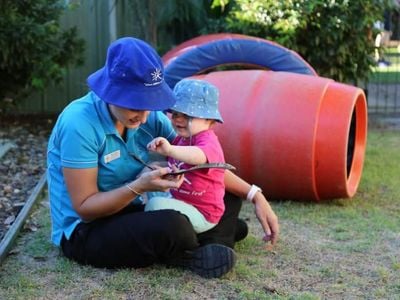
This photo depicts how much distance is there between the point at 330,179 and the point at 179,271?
1.78m

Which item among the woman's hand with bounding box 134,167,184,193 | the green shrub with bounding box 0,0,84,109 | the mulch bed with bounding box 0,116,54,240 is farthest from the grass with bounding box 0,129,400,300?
the green shrub with bounding box 0,0,84,109

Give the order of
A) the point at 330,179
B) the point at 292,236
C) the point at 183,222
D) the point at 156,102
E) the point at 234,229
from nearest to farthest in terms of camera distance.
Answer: the point at 156,102 < the point at 183,222 < the point at 234,229 < the point at 292,236 < the point at 330,179

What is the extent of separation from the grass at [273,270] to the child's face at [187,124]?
26.3 inches

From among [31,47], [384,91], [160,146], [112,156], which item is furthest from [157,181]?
[384,91]

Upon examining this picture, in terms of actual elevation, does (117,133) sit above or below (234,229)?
above

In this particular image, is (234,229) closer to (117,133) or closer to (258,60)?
(117,133)

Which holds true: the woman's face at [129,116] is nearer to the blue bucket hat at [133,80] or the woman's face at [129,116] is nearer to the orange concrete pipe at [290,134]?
the blue bucket hat at [133,80]

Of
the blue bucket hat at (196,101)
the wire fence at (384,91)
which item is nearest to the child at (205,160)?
the blue bucket hat at (196,101)

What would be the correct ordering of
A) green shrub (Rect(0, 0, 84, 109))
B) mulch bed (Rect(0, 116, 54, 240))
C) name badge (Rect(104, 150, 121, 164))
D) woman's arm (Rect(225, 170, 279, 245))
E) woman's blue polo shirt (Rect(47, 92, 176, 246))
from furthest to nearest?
green shrub (Rect(0, 0, 84, 109)), mulch bed (Rect(0, 116, 54, 240)), woman's arm (Rect(225, 170, 279, 245)), name badge (Rect(104, 150, 121, 164)), woman's blue polo shirt (Rect(47, 92, 176, 246))

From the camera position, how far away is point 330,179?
4.87 metres

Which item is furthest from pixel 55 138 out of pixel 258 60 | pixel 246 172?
pixel 258 60

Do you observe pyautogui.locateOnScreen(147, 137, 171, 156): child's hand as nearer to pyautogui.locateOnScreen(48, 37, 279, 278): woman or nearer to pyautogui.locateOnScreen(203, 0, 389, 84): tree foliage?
pyautogui.locateOnScreen(48, 37, 279, 278): woman

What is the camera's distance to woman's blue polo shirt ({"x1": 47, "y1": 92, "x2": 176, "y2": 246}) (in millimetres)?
3186

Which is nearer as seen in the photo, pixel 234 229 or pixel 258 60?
pixel 234 229
